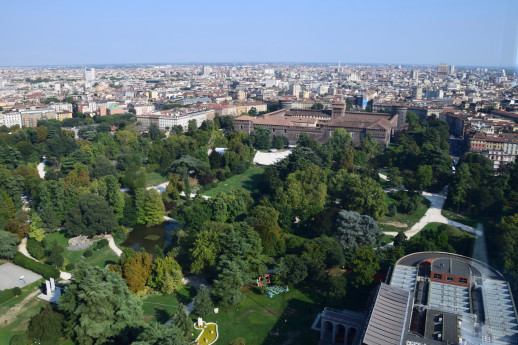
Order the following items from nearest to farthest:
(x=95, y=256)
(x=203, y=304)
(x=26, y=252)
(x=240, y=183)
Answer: (x=203, y=304) < (x=95, y=256) < (x=26, y=252) < (x=240, y=183)

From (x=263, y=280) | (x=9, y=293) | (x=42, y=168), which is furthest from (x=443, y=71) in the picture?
(x=9, y=293)

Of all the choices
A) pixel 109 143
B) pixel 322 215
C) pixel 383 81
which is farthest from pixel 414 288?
pixel 383 81

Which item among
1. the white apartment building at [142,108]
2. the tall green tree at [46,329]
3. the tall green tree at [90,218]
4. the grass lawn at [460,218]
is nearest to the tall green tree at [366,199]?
the grass lawn at [460,218]

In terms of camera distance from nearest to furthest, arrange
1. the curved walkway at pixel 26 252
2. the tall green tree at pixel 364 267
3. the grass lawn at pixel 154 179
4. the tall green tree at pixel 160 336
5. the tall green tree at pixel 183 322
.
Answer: the tall green tree at pixel 160 336, the tall green tree at pixel 183 322, the tall green tree at pixel 364 267, the curved walkway at pixel 26 252, the grass lawn at pixel 154 179

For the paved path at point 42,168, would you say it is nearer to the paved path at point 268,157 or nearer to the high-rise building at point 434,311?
the paved path at point 268,157

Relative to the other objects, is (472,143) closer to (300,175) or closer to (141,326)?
→ (300,175)

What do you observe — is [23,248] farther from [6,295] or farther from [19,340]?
[19,340]
